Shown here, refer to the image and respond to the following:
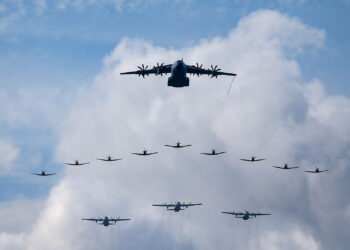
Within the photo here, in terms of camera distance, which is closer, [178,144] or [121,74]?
[178,144]

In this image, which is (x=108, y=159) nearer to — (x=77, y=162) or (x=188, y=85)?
(x=77, y=162)

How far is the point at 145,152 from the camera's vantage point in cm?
11769

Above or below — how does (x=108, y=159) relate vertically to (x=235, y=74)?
below

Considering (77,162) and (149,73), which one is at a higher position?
(149,73)

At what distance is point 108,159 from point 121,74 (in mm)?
21811

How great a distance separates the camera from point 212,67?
120 meters

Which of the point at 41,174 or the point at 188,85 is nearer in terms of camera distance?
the point at 188,85

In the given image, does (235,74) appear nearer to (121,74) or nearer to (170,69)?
(170,69)

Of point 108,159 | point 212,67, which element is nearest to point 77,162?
point 108,159

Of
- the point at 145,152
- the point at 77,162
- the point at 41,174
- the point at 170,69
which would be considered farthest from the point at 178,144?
the point at 41,174

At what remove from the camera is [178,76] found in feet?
360

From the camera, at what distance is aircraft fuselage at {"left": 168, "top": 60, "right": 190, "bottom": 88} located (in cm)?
10838

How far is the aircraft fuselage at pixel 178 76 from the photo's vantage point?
108m

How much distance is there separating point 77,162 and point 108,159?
8.18m
